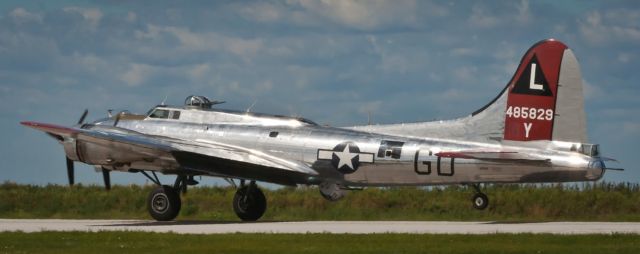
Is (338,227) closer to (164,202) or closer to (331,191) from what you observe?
(331,191)

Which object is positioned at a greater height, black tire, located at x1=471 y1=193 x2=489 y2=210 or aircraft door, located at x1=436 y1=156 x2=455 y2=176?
aircraft door, located at x1=436 y1=156 x2=455 y2=176

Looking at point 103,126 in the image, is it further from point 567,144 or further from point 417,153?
point 567,144

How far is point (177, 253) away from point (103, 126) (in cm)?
1516

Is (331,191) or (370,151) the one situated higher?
(370,151)

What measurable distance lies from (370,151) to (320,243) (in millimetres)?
8661

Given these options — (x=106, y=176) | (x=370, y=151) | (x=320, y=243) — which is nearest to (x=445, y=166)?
(x=370, y=151)

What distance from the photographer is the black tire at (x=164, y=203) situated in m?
41.8

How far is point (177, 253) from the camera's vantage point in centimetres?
2897

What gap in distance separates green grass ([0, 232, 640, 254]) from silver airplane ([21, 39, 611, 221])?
4900mm

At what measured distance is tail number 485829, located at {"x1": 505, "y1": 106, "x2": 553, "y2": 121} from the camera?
1426 inches

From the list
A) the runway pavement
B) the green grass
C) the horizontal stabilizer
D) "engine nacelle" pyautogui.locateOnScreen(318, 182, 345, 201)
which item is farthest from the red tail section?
"engine nacelle" pyautogui.locateOnScreen(318, 182, 345, 201)

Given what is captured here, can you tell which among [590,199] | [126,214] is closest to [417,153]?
[590,199]

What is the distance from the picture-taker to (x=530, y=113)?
3662 centimetres

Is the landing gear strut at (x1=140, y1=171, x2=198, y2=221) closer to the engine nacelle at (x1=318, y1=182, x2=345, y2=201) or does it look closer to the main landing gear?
the main landing gear
